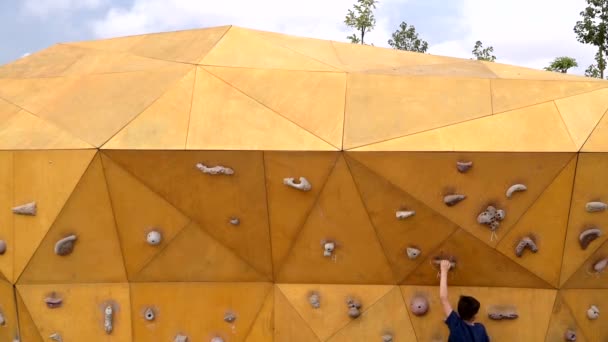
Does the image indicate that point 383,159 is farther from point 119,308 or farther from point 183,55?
point 119,308

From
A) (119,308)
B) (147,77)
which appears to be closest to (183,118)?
(147,77)

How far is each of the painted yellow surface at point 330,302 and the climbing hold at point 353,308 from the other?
59 millimetres

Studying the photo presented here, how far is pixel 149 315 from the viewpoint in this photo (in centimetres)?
738

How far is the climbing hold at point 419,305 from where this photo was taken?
7027 millimetres

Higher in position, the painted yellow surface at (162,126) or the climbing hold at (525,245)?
the painted yellow surface at (162,126)

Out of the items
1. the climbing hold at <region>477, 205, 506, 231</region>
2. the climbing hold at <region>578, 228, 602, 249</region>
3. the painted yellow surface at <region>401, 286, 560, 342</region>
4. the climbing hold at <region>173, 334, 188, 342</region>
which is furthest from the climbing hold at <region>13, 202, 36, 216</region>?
the climbing hold at <region>578, 228, 602, 249</region>

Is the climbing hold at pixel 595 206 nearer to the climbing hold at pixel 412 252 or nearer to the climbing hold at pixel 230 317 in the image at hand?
the climbing hold at pixel 412 252

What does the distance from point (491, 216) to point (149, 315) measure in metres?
4.91

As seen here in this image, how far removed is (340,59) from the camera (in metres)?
8.23

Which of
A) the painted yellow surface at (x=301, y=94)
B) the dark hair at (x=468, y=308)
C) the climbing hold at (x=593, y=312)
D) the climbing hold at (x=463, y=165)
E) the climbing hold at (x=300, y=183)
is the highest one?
the painted yellow surface at (x=301, y=94)

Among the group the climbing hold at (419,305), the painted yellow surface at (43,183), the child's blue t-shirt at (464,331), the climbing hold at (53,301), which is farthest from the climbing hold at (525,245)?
the climbing hold at (53,301)

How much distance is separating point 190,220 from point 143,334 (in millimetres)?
1824

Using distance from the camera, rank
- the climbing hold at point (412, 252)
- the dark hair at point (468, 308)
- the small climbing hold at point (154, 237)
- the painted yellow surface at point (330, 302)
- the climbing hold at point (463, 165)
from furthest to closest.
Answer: the painted yellow surface at point (330, 302) < the small climbing hold at point (154, 237) < the climbing hold at point (412, 252) < the climbing hold at point (463, 165) < the dark hair at point (468, 308)

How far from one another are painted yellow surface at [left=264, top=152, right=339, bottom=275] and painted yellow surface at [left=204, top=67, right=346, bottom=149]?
0.35 m
